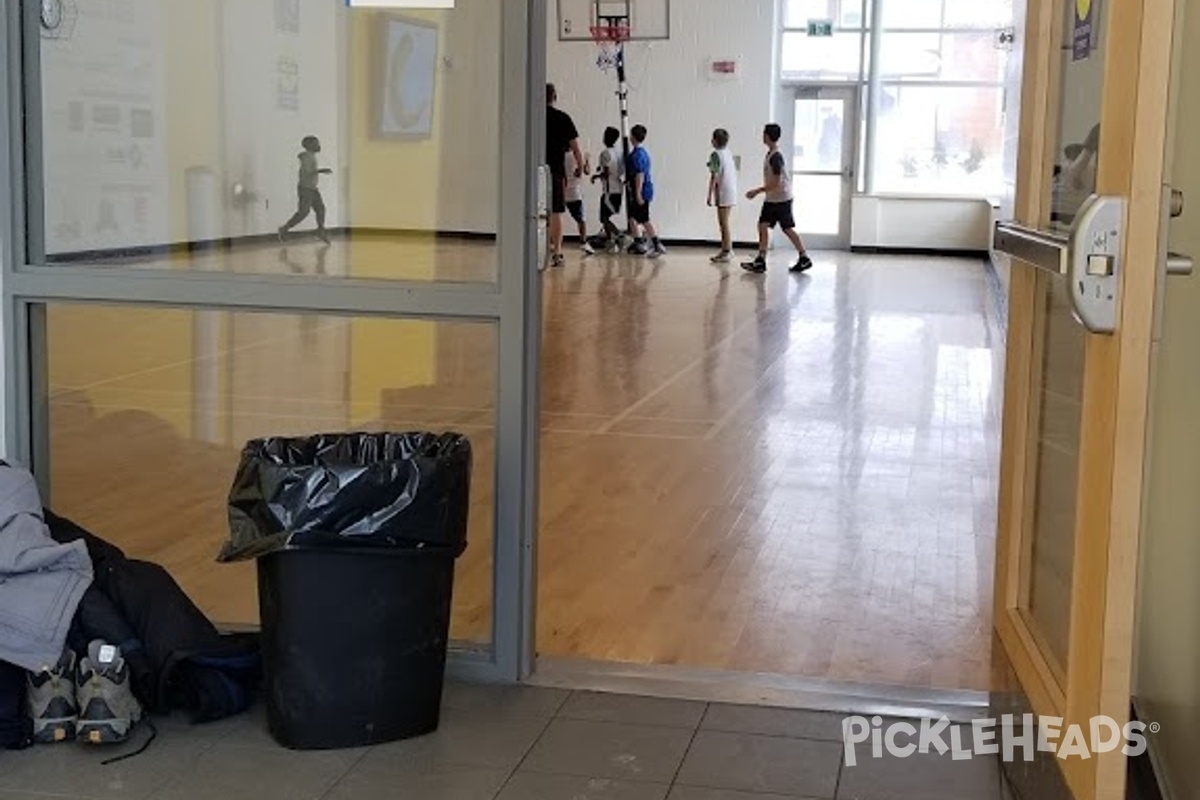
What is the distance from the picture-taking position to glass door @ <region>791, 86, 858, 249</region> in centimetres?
1809

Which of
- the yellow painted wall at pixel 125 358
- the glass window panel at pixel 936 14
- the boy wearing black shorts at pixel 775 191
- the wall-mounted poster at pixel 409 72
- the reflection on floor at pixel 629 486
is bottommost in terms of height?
the reflection on floor at pixel 629 486

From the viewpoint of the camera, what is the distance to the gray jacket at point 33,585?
9.76 ft

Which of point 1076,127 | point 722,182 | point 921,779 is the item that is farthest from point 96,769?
point 722,182

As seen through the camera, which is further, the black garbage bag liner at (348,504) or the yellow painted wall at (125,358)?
the yellow painted wall at (125,358)

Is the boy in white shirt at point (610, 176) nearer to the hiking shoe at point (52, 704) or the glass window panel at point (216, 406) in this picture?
the glass window panel at point (216, 406)

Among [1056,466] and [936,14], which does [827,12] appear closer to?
[936,14]

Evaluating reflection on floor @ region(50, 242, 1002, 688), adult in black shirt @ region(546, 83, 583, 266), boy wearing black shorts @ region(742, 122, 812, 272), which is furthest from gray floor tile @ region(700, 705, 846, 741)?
boy wearing black shorts @ region(742, 122, 812, 272)

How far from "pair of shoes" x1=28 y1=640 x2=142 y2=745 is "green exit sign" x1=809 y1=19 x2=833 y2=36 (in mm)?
15911

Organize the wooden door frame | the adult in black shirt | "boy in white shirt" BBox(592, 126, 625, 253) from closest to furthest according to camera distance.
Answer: the wooden door frame
the adult in black shirt
"boy in white shirt" BBox(592, 126, 625, 253)

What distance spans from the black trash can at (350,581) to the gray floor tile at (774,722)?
59 cm

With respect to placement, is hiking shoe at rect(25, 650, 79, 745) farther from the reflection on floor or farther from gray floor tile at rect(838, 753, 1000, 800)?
gray floor tile at rect(838, 753, 1000, 800)

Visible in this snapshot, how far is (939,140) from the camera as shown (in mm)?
17859

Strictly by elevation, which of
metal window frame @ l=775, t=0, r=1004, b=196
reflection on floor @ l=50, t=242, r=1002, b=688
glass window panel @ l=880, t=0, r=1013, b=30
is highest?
glass window panel @ l=880, t=0, r=1013, b=30

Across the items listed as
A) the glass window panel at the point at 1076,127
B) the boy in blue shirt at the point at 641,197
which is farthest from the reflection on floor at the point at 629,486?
the boy in blue shirt at the point at 641,197
